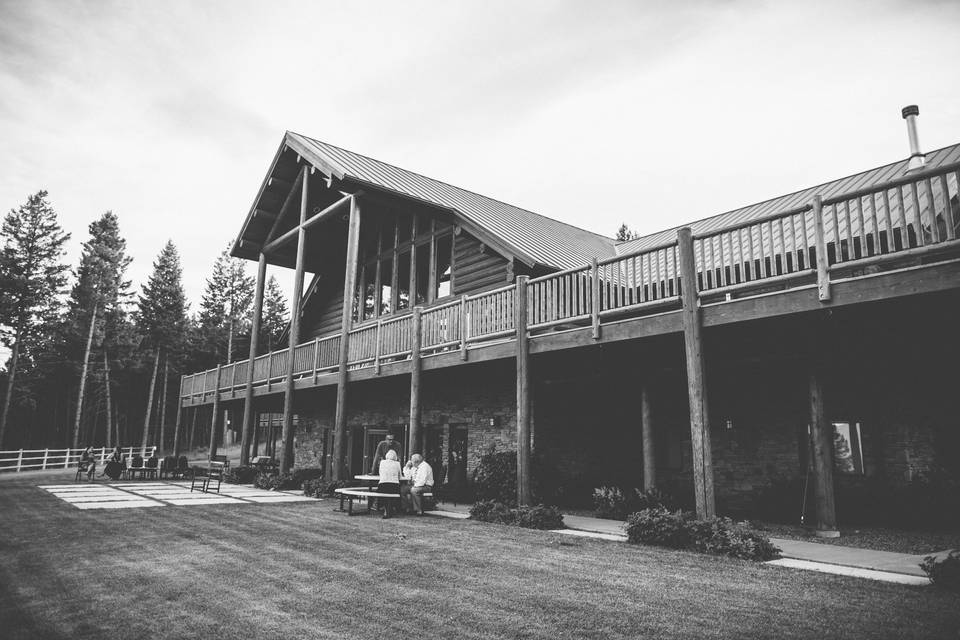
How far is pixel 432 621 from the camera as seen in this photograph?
4.55 metres

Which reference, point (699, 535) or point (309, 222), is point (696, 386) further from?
point (309, 222)

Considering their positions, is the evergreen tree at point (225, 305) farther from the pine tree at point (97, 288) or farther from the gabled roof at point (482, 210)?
the gabled roof at point (482, 210)

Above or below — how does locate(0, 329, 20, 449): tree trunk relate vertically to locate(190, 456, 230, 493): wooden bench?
above

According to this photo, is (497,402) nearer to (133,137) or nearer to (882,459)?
(882,459)

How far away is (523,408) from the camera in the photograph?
35.8ft

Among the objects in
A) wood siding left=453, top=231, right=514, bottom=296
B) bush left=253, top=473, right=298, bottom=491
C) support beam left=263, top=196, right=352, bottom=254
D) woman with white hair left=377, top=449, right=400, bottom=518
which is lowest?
bush left=253, top=473, right=298, bottom=491

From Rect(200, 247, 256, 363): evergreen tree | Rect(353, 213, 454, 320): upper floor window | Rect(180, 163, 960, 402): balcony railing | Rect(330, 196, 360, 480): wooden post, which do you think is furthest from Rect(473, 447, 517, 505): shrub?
Rect(200, 247, 256, 363): evergreen tree

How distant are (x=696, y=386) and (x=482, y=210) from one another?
11.9 metres

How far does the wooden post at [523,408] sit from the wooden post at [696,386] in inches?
132

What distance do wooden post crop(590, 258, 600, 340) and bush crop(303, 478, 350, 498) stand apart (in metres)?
8.53

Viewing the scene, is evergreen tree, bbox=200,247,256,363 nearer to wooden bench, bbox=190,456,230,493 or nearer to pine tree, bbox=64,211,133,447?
pine tree, bbox=64,211,133,447

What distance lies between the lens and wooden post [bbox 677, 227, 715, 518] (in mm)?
8000

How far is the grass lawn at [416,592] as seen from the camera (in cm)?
435

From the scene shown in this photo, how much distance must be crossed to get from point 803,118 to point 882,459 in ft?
62.2
